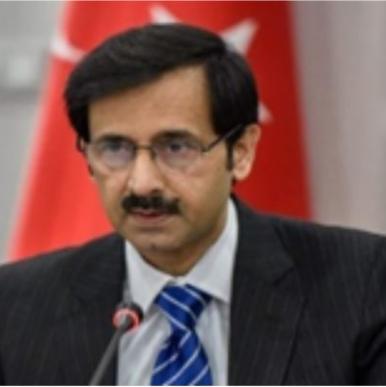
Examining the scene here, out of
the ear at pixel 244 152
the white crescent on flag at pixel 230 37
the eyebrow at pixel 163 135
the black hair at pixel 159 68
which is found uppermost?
the white crescent on flag at pixel 230 37

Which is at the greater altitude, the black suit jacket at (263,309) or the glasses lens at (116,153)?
the glasses lens at (116,153)

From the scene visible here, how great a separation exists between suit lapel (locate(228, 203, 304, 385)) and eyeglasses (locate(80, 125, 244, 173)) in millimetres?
187

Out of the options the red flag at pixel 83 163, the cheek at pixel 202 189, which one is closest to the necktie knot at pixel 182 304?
the cheek at pixel 202 189

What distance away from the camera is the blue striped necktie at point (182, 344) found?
1.46 metres

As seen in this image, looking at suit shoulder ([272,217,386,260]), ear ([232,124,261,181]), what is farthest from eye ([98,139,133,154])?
suit shoulder ([272,217,386,260])

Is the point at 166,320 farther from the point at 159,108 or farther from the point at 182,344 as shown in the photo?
the point at 159,108

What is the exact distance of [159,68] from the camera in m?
1.44

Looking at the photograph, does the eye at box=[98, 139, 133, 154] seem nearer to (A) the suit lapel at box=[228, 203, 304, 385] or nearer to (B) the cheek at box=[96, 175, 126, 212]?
(B) the cheek at box=[96, 175, 126, 212]

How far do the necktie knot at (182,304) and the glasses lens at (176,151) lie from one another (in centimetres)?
18

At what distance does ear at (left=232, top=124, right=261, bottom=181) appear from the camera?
151 centimetres

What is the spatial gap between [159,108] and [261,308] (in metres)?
0.30

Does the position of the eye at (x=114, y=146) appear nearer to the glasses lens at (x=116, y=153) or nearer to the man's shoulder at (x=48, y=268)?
the glasses lens at (x=116, y=153)

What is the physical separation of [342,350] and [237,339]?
0.43 feet

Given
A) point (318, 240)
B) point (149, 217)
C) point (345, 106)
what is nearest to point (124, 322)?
point (149, 217)
